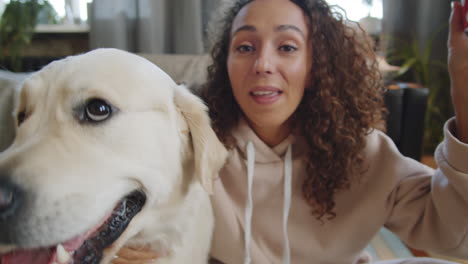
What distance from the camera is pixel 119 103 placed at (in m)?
0.85

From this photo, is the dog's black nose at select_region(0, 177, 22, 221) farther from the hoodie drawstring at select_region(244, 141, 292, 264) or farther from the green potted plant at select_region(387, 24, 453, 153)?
the green potted plant at select_region(387, 24, 453, 153)

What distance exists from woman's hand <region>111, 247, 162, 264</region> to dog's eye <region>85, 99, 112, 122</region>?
17.4 inches

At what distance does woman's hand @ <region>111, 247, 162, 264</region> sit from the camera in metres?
1.03

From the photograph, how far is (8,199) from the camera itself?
662mm

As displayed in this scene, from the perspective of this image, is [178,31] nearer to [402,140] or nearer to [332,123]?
[402,140]

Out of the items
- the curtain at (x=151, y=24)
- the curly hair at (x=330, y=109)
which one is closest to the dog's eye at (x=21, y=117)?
the curly hair at (x=330, y=109)

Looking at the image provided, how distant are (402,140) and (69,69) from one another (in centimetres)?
235

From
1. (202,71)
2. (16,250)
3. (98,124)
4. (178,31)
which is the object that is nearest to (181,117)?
(98,124)

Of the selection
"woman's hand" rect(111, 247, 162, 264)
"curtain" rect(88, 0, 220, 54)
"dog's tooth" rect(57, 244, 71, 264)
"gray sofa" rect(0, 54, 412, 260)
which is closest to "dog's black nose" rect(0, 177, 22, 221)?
"dog's tooth" rect(57, 244, 71, 264)

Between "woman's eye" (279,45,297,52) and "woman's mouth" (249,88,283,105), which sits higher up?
"woman's eye" (279,45,297,52)

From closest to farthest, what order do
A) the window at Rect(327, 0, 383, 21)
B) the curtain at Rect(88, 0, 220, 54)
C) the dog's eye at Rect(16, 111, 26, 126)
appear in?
the dog's eye at Rect(16, 111, 26, 126), the curtain at Rect(88, 0, 220, 54), the window at Rect(327, 0, 383, 21)

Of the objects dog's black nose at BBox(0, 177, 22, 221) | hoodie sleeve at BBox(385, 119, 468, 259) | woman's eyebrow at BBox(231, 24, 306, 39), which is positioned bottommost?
hoodie sleeve at BBox(385, 119, 468, 259)

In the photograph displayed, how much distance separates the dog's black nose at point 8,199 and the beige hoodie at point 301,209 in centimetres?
74

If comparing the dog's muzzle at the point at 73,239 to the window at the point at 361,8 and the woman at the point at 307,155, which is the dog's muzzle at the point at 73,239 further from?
the window at the point at 361,8
